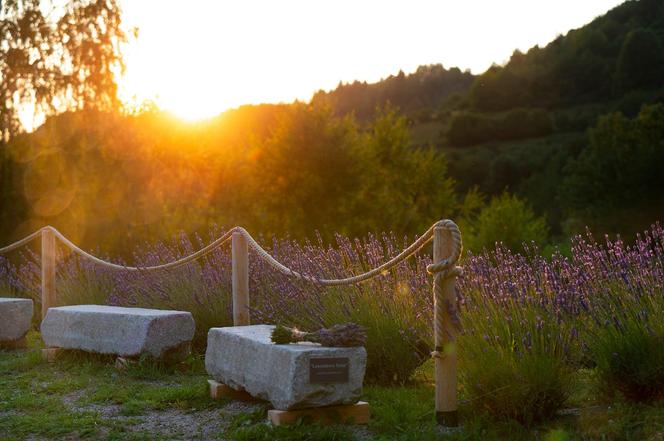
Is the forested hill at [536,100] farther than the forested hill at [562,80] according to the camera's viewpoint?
No

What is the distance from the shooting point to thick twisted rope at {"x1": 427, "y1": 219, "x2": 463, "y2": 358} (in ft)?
14.8

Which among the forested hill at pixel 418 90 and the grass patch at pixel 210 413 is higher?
the forested hill at pixel 418 90

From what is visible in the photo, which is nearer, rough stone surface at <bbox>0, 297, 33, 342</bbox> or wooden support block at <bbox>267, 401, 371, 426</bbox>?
wooden support block at <bbox>267, 401, 371, 426</bbox>

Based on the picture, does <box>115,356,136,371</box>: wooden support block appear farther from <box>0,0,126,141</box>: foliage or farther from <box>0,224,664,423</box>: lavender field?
<box>0,0,126,141</box>: foliage

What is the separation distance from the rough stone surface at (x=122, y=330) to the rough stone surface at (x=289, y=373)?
1.70 meters

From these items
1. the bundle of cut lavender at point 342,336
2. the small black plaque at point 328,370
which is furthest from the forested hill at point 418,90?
the small black plaque at point 328,370

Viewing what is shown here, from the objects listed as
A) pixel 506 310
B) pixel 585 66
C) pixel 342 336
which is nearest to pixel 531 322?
pixel 506 310

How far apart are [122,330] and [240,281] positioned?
1188 mm

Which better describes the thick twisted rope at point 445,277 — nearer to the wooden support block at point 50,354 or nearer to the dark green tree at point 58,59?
the wooden support block at point 50,354

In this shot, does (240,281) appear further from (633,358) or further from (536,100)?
(536,100)

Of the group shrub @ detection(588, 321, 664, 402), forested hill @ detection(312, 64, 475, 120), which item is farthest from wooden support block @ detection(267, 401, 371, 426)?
forested hill @ detection(312, 64, 475, 120)

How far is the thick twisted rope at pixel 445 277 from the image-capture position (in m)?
4.50

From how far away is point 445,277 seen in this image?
4.55 meters

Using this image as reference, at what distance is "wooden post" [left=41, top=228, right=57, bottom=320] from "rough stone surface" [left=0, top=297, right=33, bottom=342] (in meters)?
0.61
